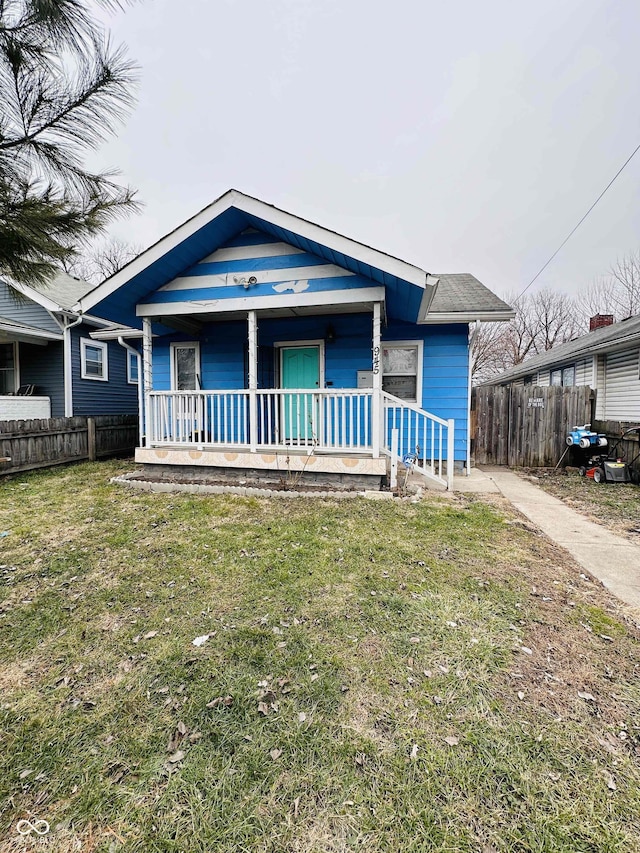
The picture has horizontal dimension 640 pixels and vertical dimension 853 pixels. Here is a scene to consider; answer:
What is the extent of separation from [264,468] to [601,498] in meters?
5.54

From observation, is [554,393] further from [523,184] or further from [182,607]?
[523,184]

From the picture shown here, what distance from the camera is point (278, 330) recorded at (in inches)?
324

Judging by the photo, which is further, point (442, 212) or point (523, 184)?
point (442, 212)

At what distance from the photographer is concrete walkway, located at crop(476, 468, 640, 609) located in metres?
3.31

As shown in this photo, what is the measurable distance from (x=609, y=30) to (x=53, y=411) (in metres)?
17.4

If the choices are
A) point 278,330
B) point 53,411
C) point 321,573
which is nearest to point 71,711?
point 321,573

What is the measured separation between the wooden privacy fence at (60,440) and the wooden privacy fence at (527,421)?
953 cm

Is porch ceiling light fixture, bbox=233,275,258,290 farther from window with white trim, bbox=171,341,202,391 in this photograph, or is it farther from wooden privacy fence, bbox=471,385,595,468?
wooden privacy fence, bbox=471,385,595,468

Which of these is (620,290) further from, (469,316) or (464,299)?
(469,316)

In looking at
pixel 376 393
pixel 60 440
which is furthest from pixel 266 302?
pixel 60 440

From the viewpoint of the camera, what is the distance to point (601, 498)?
20.8 feet

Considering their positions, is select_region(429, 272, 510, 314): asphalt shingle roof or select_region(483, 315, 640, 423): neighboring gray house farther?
select_region(483, 315, 640, 423): neighboring gray house

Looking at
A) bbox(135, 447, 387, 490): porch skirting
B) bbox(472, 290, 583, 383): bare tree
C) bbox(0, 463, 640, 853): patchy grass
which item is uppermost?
bbox(472, 290, 583, 383): bare tree

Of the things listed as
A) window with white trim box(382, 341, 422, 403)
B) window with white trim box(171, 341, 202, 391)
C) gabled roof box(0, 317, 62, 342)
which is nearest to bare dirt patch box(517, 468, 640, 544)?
window with white trim box(382, 341, 422, 403)
